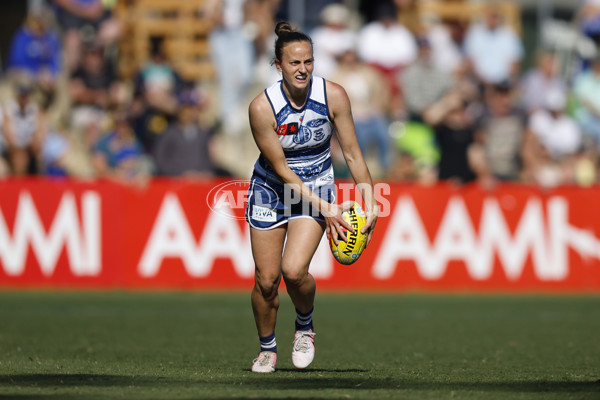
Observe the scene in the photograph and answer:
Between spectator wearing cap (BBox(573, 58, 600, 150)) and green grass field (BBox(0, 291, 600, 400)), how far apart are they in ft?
14.8

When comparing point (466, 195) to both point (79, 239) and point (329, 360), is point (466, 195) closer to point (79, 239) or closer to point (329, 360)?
point (79, 239)

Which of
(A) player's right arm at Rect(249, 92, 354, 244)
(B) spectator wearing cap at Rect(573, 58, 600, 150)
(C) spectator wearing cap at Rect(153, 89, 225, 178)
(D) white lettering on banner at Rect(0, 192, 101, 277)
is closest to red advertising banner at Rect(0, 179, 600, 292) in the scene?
(D) white lettering on banner at Rect(0, 192, 101, 277)

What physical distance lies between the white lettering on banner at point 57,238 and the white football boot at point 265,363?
26.9ft

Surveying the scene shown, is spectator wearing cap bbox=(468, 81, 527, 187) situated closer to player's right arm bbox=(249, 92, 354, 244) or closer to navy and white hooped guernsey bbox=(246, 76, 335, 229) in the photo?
navy and white hooped guernsey bbox=(246, 76, 335, 229)

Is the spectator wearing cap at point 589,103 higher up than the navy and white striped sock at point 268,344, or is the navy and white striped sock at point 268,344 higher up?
the spectator wearing cap at point 589,103

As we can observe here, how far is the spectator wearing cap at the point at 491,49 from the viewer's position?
64.1 ft

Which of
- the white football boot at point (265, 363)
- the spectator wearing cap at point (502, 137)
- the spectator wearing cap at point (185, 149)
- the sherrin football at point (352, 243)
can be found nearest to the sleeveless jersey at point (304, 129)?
the sherrin football at point (352, 243)

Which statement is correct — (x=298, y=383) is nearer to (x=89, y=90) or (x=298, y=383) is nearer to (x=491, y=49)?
(x=89, y=90)

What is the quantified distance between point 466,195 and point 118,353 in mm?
8576

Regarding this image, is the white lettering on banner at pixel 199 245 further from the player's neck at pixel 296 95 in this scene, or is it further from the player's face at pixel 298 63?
the player's face at pixel 298 63

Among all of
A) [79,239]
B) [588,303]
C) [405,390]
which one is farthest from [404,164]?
[405,390]

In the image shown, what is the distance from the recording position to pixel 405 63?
61.6 ft

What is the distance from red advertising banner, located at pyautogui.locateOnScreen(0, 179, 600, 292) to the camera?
15492 mm

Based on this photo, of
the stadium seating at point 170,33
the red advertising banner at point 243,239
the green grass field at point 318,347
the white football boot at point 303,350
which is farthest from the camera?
the stadium seating at point 170,33
